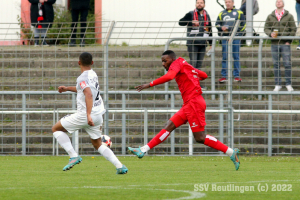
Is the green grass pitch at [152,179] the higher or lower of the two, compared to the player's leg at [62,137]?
lower

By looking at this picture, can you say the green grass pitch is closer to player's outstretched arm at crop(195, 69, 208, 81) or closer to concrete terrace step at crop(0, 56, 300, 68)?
player's outstretched arm at crop(195, 69, 208, 81)

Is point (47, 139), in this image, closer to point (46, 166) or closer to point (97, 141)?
point (46, 166)

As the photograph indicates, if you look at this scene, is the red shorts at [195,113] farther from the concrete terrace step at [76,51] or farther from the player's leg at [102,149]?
the concrete terrace step at [76,51]

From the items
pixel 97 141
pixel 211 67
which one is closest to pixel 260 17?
pixel 211 67

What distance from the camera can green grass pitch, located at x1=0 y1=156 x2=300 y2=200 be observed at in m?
6.12

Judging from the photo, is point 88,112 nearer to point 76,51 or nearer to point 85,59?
point 85,59

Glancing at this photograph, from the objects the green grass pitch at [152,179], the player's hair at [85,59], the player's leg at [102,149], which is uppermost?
the player's hair at [85,59]

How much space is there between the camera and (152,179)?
7.68 metres

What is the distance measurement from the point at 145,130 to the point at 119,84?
2.04 meters

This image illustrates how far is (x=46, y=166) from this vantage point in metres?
9.95

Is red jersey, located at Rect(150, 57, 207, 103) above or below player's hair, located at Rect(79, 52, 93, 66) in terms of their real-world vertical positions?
below

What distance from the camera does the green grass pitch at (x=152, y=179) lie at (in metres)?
6.12

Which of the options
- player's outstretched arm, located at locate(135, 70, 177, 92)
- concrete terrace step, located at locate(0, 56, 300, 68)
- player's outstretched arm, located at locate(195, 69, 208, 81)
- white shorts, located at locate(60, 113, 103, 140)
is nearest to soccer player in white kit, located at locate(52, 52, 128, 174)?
white shorts, located at locate(60, 113, 103, 140)

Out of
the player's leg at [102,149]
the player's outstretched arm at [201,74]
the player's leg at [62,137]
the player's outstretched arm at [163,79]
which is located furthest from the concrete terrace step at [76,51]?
the player's leg at [102,149]
